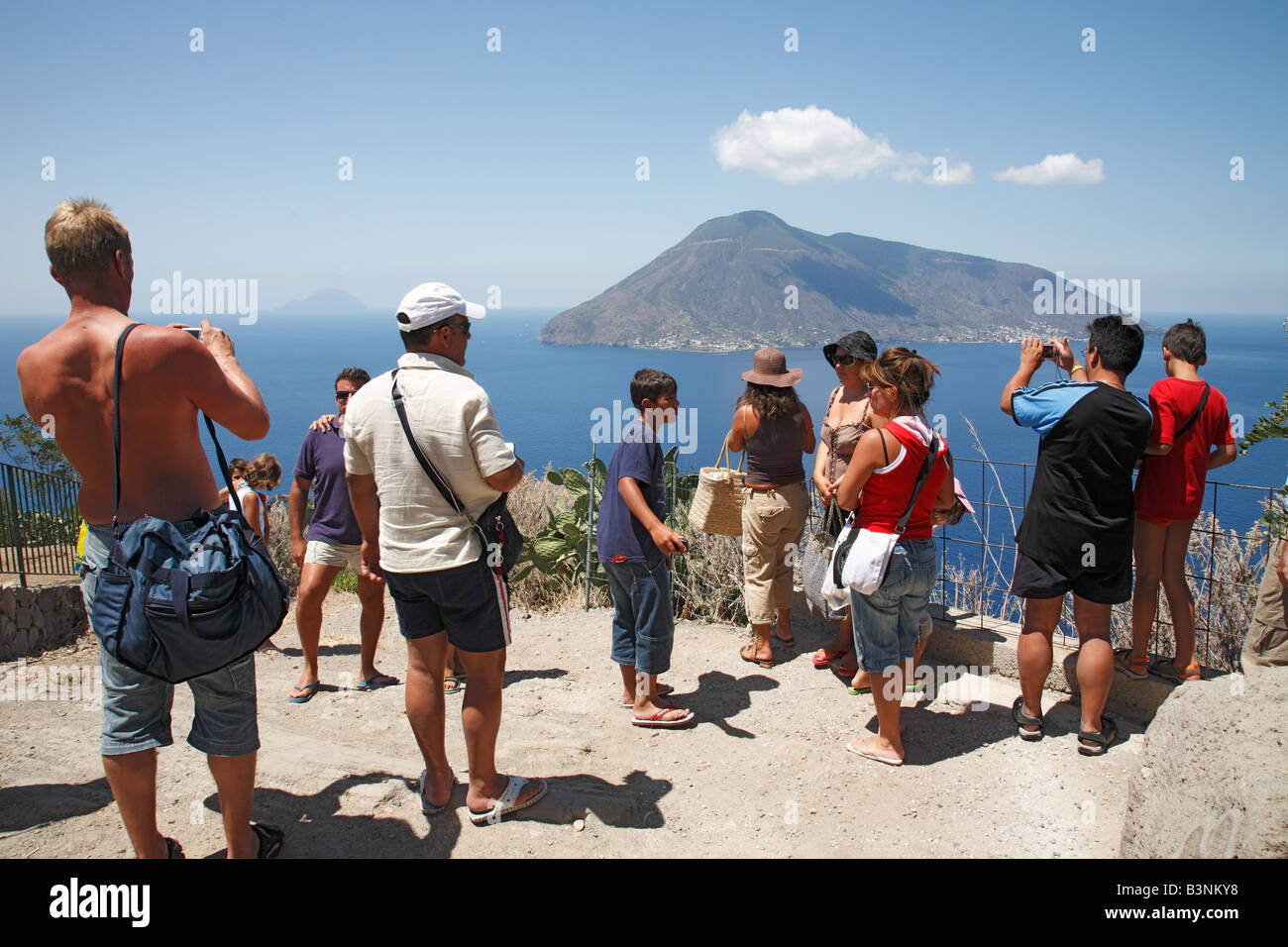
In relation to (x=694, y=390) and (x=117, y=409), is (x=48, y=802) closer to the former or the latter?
(x=117, y=409)

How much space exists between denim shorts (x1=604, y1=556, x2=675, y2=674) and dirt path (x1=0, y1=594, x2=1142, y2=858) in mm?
408

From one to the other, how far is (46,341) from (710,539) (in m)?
4.91

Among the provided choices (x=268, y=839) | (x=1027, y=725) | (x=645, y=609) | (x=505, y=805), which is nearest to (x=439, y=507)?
(x=505, y=805)

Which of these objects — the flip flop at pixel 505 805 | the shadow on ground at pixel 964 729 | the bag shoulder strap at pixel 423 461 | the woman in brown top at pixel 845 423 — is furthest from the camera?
the woman in brown top at pixel 845 423

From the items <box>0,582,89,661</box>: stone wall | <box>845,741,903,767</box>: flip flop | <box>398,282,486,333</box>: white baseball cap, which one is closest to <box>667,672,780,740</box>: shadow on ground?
<box>845,741,903,767</box>: flip flop

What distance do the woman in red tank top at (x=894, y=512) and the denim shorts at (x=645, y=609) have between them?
94cm

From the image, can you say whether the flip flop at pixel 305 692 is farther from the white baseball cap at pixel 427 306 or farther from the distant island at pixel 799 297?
the distant island at pixel 799 297

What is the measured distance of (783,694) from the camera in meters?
4.48

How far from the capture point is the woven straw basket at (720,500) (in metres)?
4.75

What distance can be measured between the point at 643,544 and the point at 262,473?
3.52 metres

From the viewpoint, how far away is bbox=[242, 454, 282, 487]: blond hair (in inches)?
230

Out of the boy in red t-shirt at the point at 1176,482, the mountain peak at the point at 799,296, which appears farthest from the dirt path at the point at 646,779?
the mountain peak at the point at 799,296

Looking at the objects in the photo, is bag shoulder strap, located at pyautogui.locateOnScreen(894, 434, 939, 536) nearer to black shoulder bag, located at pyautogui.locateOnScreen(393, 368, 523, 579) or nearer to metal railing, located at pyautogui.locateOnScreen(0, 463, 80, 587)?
black shoulder bag, located at pyautogui.locateOnScreen(393, 368, 523, 579)
